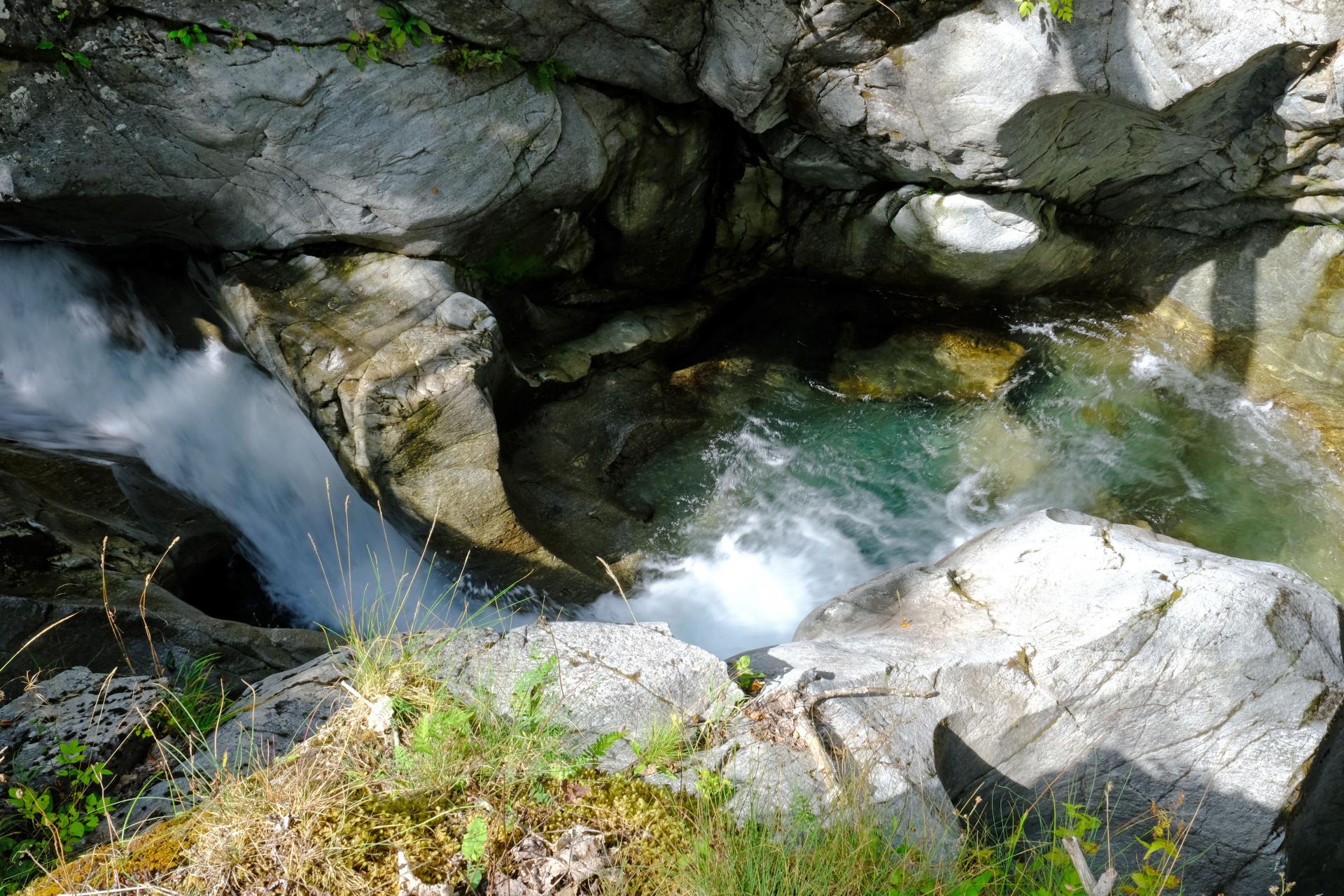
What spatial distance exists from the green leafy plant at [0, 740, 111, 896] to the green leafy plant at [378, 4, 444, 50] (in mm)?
4877

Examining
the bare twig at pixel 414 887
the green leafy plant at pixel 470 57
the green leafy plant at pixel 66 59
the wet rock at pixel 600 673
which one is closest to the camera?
the bare twig at pixel 414 887

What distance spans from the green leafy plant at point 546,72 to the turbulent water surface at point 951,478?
3.16 metres

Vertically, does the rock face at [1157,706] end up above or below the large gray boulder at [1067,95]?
below

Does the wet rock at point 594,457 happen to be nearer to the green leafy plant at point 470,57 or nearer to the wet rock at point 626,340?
the wet rock at point 626,340

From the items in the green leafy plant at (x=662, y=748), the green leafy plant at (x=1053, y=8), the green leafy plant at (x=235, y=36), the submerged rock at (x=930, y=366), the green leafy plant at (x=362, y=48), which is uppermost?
the green leafy plant at (x=235, y=36)

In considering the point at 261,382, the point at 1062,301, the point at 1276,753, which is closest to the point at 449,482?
the point at 261,382

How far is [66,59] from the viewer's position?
546cm

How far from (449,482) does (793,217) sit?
4.35 m

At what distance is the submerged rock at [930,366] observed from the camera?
791 cm

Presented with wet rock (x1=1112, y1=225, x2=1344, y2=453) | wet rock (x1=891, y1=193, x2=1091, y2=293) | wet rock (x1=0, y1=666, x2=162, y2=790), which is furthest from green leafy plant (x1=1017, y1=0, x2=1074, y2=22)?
wet rock (x1=0, y1=666, x2=162, y2=790)

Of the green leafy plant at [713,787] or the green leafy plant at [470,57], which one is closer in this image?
the green leafy plant at [713,787]

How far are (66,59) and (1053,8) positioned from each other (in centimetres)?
647

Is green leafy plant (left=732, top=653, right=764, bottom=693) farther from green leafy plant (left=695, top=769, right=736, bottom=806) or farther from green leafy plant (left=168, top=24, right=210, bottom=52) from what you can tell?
green leafy plant (left=168, top=24, right=210, bottom=52)

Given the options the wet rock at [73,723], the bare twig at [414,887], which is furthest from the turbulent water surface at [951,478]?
the bare twig at [414,887]
